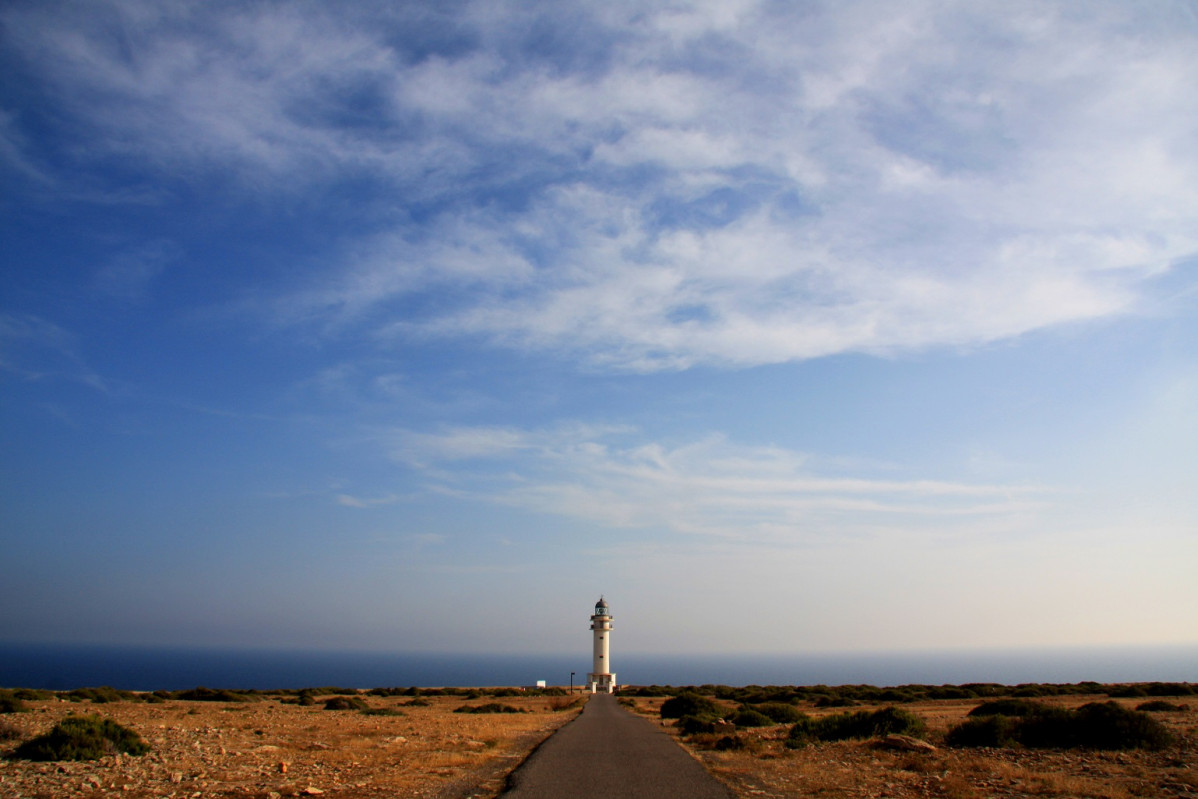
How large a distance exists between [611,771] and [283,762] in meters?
6.65

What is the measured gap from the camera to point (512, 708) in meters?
37.8

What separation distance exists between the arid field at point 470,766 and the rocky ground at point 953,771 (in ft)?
0.10

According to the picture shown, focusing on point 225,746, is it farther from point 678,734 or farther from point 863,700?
point 863,700

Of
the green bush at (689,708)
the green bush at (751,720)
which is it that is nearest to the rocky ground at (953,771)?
the green bush at (751,720)

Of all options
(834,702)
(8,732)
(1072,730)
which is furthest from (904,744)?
(834,702)

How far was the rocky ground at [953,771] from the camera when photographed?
472 inches

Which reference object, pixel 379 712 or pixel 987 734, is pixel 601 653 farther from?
pixel 987 734

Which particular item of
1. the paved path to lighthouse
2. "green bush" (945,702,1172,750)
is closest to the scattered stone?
"green bush" (945,702,1172,750)

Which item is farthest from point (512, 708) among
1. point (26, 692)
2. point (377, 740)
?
point (26, 692)

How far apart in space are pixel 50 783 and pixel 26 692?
27443mm

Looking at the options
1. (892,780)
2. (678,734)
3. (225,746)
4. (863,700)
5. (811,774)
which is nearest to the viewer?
(892,780)

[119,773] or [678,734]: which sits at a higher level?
[119,773]

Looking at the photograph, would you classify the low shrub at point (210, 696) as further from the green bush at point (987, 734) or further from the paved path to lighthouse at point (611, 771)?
the green bush at point (987, 734)

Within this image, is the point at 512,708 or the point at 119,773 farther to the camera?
the point at 512,708
